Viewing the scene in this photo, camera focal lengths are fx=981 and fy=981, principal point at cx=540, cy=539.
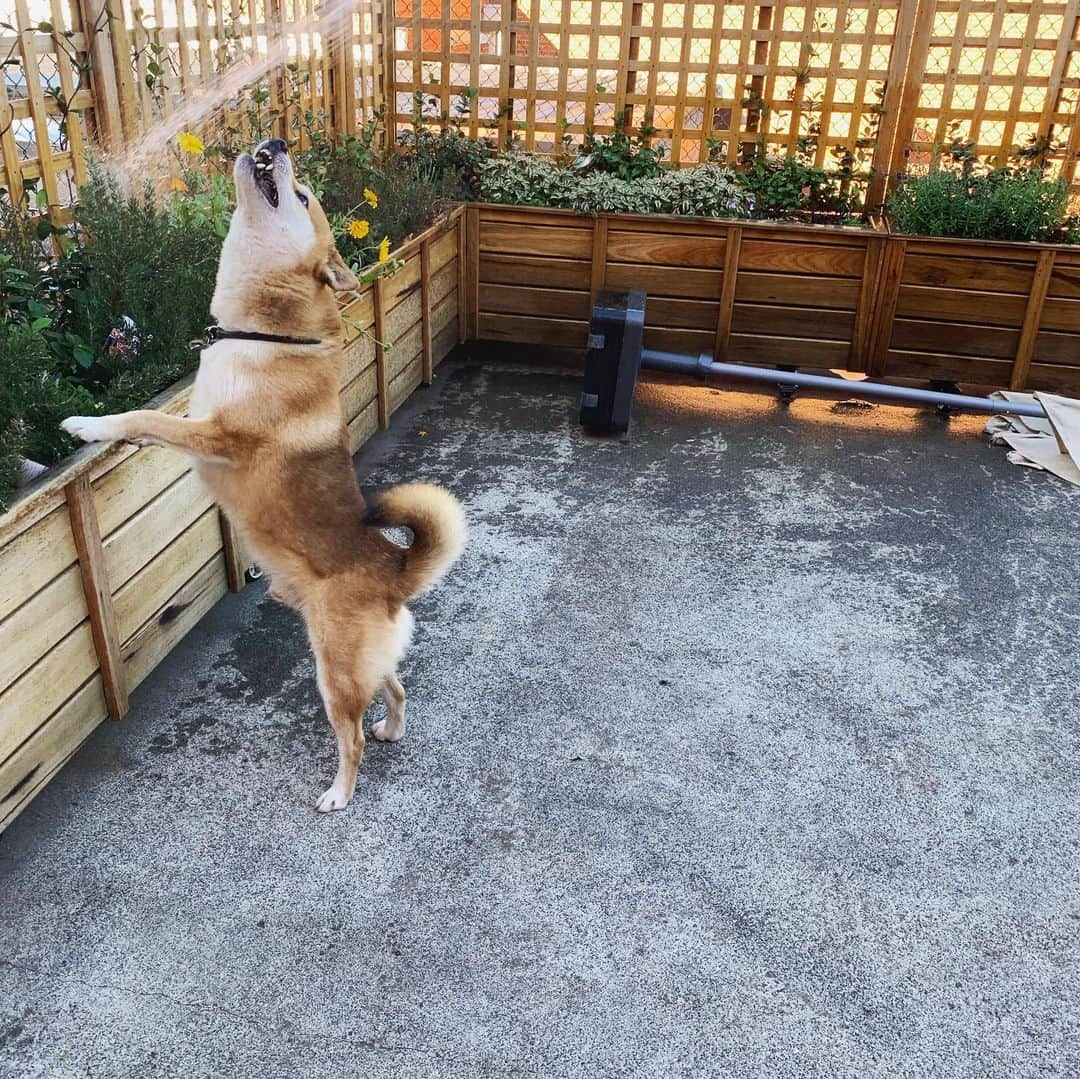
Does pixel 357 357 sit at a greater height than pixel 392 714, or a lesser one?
greater

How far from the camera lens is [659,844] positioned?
8.52ft

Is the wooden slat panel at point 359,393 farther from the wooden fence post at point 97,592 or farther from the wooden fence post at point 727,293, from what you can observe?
the wooden fence post at point 727,293

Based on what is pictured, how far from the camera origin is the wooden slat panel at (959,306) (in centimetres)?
556

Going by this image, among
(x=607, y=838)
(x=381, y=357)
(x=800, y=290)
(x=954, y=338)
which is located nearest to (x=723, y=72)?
(x=800, y=290)

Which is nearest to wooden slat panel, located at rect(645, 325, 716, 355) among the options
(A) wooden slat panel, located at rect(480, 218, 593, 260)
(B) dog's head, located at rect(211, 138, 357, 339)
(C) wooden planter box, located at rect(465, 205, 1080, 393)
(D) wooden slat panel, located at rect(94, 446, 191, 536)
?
(C) wooden planter box, located at rect(465, 205, 1080, 393)

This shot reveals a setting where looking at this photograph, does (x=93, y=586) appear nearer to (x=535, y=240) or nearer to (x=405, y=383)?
(x=405, y=383)

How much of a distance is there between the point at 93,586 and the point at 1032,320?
5.11 m

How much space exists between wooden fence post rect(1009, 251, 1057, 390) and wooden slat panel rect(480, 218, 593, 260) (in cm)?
252

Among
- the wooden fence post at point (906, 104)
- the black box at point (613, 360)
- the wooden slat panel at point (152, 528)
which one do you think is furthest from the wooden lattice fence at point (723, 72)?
the wooden slat panel at point (152, 528)

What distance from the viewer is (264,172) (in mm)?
2355

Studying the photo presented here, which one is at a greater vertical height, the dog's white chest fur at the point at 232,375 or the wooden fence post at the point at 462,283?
the dog's white chest fur at the point at 232,375

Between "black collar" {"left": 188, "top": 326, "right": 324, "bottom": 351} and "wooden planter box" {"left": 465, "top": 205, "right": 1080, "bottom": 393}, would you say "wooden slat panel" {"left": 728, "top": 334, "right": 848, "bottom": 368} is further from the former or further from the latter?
"black collar" {"left": 188, "top": 326, "right": 324, "bottom": 351}

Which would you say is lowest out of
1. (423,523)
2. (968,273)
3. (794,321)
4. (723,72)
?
(794,321)

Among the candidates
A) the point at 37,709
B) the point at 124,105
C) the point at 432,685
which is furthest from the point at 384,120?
the point at 37,709
